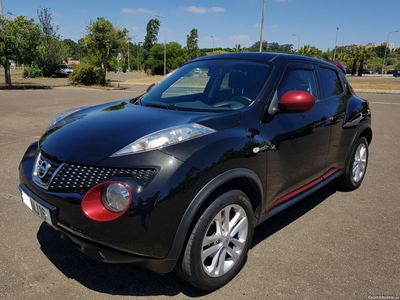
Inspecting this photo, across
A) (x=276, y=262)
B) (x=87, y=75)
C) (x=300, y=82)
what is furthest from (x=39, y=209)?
(x=87, y=75)

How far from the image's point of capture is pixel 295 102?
2.62 m

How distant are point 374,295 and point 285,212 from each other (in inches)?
57.5

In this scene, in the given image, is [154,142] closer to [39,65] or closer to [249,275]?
[249,275]

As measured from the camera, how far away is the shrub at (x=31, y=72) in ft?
115

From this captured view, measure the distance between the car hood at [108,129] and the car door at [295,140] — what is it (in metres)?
0.42

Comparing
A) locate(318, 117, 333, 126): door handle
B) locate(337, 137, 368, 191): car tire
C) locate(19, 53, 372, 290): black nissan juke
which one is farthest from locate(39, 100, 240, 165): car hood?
locate(337, 137, 368, 191): car tire

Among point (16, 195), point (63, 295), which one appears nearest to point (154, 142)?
point (63, 295)

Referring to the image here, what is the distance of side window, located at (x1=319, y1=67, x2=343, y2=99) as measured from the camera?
3.63 metres

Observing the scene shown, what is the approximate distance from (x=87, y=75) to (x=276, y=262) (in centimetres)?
2589

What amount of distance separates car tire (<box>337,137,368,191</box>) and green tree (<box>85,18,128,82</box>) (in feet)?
81.4

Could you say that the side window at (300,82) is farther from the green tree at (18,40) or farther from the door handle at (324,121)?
the green tree at (18,40)

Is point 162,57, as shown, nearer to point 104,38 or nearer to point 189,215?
point 104,38

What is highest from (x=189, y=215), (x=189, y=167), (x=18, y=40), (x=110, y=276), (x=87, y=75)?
(x=18, y=40)

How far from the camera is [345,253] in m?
2.87
